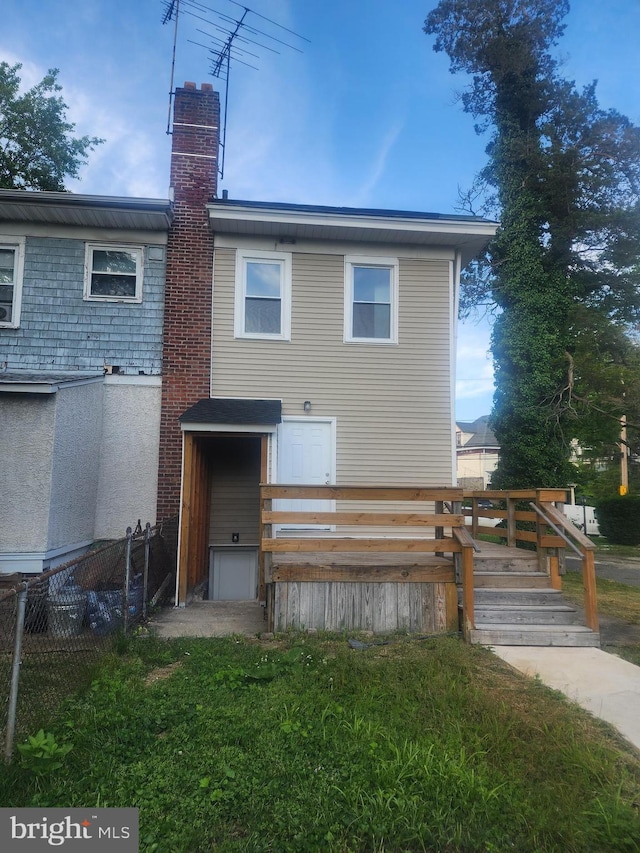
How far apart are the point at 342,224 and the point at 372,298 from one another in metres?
1.37

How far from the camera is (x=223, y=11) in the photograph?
32.5 feet

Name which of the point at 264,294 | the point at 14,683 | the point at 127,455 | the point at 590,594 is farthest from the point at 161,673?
the point at 264,294

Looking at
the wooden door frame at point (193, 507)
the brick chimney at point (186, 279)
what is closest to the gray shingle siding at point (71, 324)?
the brick chimney at point (186, 279)

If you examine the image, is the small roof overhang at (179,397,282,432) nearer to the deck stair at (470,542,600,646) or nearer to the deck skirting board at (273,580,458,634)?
the deck skirting board at (273,580,458,634)

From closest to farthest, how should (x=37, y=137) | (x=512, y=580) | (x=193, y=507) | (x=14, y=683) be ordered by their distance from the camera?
(x=14, y=683), (x=512, y=580), (x=193, y=507), (x=37, y=137)

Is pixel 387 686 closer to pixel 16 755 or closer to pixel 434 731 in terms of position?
pixel 434 731

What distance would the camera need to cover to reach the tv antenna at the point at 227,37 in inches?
394

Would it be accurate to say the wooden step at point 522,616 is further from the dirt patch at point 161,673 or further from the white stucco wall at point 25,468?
the white stucco wall at point 25,468

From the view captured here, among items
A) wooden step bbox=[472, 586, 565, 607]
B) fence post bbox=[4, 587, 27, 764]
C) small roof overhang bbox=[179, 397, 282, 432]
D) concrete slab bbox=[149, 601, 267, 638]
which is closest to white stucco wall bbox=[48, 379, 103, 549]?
small roof overhang bbox=[179, 397, 282, 432]

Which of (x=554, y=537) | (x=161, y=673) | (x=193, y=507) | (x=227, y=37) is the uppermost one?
(x=227, y=37)

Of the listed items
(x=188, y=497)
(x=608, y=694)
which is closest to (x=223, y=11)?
(x=188, y=497)

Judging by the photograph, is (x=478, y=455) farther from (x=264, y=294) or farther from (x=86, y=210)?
(x=86, y=210)

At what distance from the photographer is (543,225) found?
15922 mm

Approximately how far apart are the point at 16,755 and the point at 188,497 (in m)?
4.54
